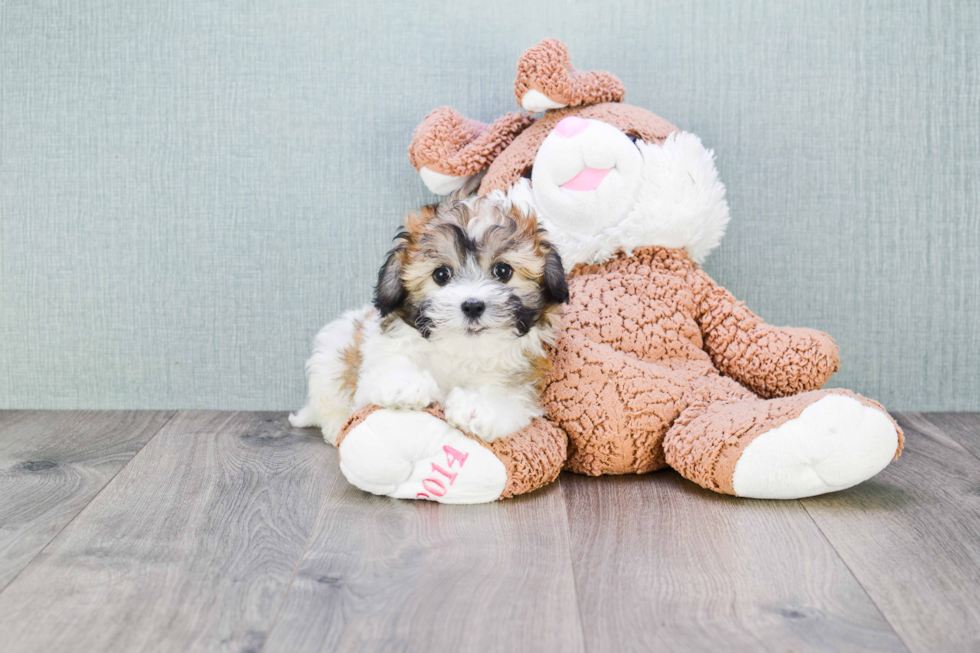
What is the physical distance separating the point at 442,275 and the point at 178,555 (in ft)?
2.20

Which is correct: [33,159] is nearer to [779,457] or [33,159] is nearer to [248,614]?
[248,614]

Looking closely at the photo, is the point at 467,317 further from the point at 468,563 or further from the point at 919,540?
the point at 919,540

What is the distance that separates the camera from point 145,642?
1.07 meters

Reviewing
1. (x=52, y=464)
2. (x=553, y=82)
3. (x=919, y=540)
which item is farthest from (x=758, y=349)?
(x=52, y=464)

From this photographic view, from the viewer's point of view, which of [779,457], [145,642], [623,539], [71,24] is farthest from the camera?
[71,24]

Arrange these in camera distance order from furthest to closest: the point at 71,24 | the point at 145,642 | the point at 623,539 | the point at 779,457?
the point at 71,24 → the point at 779,457 → the point at 623,539 → the point at 145,642

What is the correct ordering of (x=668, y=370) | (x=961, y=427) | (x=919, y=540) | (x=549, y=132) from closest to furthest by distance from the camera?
1. (x=919, y=540)
2. (x=668, y=370)
3. (x=549, y=132)
4. (x=961, y=427)

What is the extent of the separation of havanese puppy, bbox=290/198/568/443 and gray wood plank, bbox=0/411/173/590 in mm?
611

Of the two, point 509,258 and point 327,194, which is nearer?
point 509,258

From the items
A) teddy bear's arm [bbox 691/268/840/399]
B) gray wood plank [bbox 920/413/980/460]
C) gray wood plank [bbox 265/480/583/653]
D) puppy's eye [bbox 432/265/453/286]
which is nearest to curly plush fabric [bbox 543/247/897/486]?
teddy bear's arm [bbox 691/268/840/399]

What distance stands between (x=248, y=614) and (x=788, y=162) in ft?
5.91

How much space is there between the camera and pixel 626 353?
1.80m

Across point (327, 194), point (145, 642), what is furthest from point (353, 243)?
point (145, 642)

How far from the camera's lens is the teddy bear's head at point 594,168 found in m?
1.81
